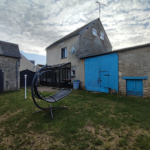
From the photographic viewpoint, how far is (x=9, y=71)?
29.4ft

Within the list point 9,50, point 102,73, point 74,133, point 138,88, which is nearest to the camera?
point 74,133

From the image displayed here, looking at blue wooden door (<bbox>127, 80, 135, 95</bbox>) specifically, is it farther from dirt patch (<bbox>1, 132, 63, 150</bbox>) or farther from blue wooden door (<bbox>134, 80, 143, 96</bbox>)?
dirt patch (<bbox>1, 132, 63, 150</bbox>)

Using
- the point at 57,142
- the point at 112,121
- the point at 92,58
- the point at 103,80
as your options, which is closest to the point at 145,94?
the point at 103,80

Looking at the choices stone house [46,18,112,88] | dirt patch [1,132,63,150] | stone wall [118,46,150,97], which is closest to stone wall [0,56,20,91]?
stone house [46,18,112,88]

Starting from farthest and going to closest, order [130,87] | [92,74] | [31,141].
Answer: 1. [92,74]
2. [130,87]
3. [31,141]

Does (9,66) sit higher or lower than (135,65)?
higher

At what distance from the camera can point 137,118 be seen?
123 inches

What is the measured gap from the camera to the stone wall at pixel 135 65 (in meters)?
5.75

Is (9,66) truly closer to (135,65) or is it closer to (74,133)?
(74,133)

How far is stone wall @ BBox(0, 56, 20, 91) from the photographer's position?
8620mm

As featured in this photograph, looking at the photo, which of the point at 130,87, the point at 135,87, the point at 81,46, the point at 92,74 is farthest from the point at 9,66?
the point at 135,87

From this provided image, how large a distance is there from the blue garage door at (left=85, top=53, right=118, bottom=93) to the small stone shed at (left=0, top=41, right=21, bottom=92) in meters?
7.12

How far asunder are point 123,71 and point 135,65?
82 centimetres

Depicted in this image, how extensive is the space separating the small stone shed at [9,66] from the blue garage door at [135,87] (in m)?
10.1
